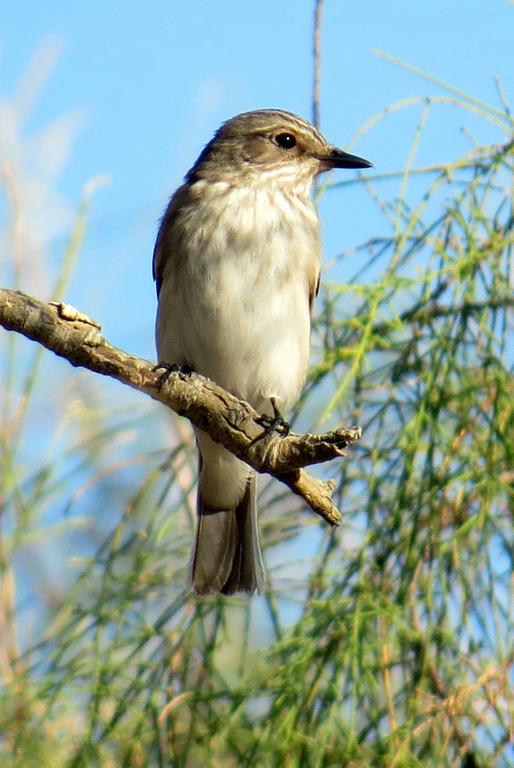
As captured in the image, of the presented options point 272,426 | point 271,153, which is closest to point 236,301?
point 271,153

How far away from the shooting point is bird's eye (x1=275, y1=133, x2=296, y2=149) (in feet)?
14.9

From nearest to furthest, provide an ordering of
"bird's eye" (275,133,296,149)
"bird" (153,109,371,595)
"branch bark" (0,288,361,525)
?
"branch bark" (0,288,361,525) → "bird" (153,109,371,595) → "bird's eye" (275,133,296,149)

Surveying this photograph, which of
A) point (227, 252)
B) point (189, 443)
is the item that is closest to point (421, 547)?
point (189, 443)

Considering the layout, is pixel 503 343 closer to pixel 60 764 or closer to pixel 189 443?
pixel 189 443

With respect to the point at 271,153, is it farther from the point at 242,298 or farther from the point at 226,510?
the point at 226,510

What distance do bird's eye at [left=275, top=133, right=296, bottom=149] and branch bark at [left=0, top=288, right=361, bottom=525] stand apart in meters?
1.84

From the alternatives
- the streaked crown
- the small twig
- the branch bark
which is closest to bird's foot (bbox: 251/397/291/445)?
the branch bark

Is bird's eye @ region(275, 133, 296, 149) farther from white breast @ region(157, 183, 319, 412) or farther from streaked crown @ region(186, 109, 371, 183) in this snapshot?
white breast @ region(157, 183, 319, 412)

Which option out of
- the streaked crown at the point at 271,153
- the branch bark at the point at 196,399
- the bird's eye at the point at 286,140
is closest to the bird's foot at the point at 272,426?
the branch bark at the point at 196,399

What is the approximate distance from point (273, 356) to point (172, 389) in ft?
4.07

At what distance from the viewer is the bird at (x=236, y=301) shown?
3.89m

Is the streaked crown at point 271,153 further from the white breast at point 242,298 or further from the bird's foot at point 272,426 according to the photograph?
the bird's foot at point 272,426

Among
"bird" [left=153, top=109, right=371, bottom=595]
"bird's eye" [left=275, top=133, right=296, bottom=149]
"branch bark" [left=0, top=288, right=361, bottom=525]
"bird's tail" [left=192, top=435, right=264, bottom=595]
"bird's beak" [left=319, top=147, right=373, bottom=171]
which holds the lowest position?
"branch bark" [left=0, top=288, right=361, bottom=525]

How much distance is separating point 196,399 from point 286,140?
1.96m
